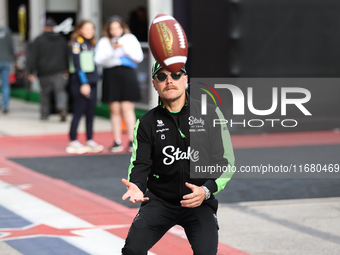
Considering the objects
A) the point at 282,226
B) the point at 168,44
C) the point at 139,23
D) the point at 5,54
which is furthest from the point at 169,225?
the point at 5,54

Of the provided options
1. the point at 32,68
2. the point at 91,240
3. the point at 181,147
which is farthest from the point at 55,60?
the point at 181,147

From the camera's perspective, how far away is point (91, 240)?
5473mm

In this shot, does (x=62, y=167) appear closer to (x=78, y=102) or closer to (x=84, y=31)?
(x=78, y=102)

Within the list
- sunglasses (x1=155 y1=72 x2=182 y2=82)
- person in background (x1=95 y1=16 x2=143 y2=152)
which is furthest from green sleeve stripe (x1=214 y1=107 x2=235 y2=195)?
person in background (x1=95 y1=16 x2=143 y2=152)

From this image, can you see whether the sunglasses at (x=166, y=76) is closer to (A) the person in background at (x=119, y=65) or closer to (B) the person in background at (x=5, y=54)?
(A) the person in background at (x=119, y=65)

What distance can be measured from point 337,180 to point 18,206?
3.84m

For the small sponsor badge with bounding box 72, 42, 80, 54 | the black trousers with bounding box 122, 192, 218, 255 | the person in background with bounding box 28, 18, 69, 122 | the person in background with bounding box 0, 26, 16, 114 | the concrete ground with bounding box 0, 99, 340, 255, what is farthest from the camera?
the person in background with bounding box 0, 26, 16, 114

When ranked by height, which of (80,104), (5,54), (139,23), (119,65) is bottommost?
(80,104)

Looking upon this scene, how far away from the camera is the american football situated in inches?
139

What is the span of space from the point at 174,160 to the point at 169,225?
386 millimetres

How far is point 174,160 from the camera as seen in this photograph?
152 inches

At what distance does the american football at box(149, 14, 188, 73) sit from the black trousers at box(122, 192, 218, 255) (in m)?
0.83

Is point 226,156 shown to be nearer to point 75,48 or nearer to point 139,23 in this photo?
point 75,48

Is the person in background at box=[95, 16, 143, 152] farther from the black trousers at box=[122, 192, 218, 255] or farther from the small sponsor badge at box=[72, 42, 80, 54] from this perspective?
the black trousers at box=[122, 192, 218, 255]
